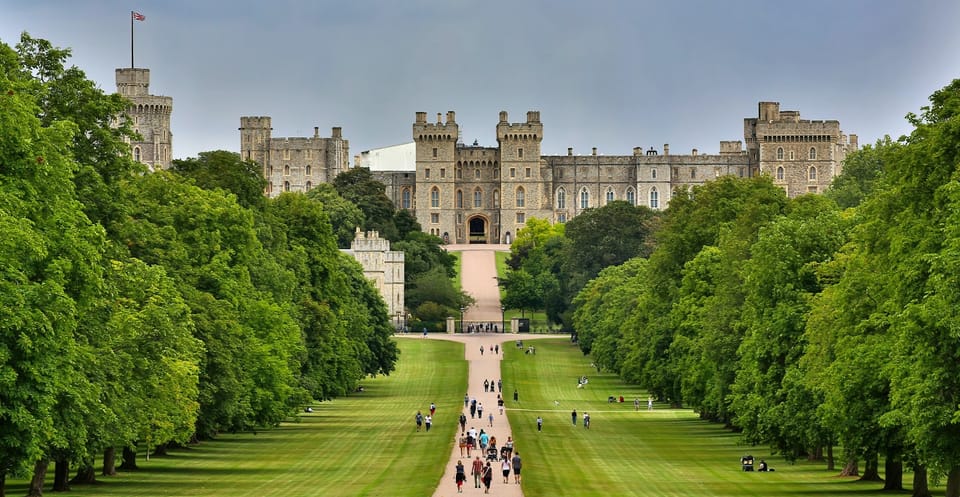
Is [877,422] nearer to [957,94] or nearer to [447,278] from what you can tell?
[957,94]

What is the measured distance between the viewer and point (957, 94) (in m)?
34.3

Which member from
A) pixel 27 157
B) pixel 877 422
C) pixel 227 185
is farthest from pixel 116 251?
pixel 227 185

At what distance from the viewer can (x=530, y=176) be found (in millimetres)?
176750

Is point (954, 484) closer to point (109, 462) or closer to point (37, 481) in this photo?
point (37, 481)

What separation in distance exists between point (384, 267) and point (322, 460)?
7654cm

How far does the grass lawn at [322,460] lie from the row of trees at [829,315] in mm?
7541

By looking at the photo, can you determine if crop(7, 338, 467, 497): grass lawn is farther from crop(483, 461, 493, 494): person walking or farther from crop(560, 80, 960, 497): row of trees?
crop(560, 80, 960, 497): row of trees

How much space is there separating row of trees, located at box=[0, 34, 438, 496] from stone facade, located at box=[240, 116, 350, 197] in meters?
112

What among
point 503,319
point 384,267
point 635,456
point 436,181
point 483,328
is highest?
point 436,181

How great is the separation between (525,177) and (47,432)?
148426 millimetres

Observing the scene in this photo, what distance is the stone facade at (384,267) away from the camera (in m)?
122

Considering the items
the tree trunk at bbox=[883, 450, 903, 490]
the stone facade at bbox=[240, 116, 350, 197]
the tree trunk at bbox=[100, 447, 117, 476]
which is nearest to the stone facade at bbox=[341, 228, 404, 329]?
the stone facade at bbox=[240, 116, 350, 197]

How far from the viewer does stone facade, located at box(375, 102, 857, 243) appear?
17638 cm

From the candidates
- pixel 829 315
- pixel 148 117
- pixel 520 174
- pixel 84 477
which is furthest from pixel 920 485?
pixel 520 174
